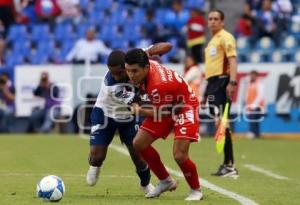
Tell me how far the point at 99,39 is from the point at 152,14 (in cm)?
191

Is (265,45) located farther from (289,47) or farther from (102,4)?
(102,4)

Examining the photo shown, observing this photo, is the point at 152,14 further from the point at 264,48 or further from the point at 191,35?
the point at 264,48

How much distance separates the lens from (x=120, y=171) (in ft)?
45.2

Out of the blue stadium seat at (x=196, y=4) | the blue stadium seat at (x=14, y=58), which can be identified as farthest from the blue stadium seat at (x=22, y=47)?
the blue stadium seat at (x=196, y=4)

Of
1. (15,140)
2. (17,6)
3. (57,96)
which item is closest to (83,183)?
(15,140)

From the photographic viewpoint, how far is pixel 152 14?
27.0 meters

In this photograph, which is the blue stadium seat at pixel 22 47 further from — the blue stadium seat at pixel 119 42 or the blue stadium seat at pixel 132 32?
the blue stadium seat at pixel 132 32

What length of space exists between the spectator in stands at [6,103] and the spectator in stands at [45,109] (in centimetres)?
59

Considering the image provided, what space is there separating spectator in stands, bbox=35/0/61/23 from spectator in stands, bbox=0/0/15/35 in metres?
0.85

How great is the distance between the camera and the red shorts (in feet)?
32.1

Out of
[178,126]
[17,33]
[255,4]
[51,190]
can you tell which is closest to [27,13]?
[17,33]

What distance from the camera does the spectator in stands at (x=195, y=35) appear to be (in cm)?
2534

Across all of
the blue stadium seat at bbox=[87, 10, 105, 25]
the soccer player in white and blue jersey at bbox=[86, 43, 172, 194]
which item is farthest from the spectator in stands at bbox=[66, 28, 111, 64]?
the soccer player in white and blue jersey at bbox=[86, 43, 172, 194]

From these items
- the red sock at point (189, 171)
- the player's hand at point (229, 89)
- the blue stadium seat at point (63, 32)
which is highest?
the player's hand at point (229, 89)
